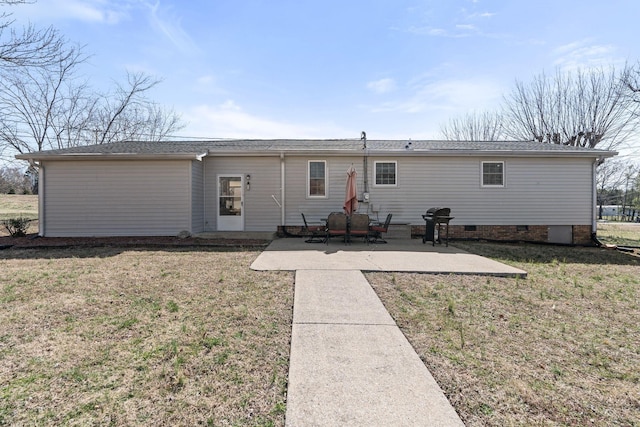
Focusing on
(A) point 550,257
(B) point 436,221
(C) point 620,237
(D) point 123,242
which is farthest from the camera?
(C) point 620,237

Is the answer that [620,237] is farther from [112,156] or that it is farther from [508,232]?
[112,156]

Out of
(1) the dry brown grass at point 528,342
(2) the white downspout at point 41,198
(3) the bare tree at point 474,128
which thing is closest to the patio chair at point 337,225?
(1) the dry brown grass at point 528,342

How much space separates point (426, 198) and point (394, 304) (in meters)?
7.61

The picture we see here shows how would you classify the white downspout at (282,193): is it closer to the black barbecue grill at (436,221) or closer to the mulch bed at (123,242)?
the mulch bed at (123,242)

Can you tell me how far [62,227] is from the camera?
10.3 metres

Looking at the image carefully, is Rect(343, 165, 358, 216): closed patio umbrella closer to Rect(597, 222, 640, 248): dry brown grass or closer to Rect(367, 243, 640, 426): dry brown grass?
Rect(367, 243, 640, 426): dry brown grass

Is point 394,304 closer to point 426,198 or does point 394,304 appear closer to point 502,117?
point 426,198

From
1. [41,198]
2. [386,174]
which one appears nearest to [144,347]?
[386,174]

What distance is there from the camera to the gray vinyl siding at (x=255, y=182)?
10875mm

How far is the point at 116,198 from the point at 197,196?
2.50 metres

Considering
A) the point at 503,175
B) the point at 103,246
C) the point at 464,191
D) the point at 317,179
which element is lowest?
the point at 103,246

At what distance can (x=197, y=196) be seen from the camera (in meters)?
10.5

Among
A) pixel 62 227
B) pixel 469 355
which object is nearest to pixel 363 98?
pixel 62 227

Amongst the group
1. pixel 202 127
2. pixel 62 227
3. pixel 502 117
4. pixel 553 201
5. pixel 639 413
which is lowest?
pixel 639 413
